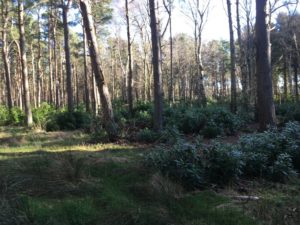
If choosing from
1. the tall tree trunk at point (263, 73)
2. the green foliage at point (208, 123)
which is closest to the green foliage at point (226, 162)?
the tall tree trunk at point (263, 73)

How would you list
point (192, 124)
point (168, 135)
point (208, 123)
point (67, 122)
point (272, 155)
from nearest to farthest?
1. point (272, 155)
2. point (168, 135)
3. point (208, 123)
4. point (192, 124)
5. point (67, 122)

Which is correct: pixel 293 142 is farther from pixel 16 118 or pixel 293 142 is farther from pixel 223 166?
pixel 16 118

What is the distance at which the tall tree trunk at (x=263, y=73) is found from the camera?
1045 cm

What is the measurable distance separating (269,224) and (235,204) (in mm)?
744

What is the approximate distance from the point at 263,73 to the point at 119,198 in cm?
653

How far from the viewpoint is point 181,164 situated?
636 cm

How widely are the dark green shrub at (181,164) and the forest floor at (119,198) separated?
22 centimetres

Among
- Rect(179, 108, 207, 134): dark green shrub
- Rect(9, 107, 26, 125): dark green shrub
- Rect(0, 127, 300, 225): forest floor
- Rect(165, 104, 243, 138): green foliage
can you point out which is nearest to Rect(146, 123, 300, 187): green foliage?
Rect(0, 127, 300, 225): forest floor

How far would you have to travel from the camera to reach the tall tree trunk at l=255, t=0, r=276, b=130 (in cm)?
1045

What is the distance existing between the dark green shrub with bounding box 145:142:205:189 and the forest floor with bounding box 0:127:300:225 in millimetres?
221

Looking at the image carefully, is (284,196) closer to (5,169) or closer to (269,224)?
(269,224)

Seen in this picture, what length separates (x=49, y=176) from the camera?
261 inches

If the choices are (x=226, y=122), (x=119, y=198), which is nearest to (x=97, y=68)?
(x=226, y=122)

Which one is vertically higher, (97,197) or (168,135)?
(168,135)
